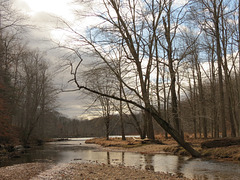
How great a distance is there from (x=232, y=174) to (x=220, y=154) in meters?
4.52

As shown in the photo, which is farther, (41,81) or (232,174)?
(41,81)

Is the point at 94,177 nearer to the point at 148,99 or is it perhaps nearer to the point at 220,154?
the point at 148,99

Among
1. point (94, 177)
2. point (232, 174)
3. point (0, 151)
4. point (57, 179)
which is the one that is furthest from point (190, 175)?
point (0, 151)

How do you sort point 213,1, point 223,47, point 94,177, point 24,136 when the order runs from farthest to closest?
1. point 24,136
2. point 223,47
3. point 213,1
4. point 94,177

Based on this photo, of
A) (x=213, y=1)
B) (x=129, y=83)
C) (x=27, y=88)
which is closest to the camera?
(x=129, y=83)

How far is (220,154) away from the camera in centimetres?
1219

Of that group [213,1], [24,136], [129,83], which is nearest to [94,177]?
[129,83]

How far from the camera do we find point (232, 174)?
26.1ft

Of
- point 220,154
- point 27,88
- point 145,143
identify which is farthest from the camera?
point 27,88

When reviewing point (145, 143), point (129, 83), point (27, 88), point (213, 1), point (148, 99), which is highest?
point (213, 1)

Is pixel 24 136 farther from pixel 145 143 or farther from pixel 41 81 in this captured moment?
pixel 145 143

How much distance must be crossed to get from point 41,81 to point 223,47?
1067 inches

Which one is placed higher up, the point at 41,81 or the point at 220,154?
the point at 41,81

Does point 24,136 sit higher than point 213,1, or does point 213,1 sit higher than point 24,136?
point 213,1
